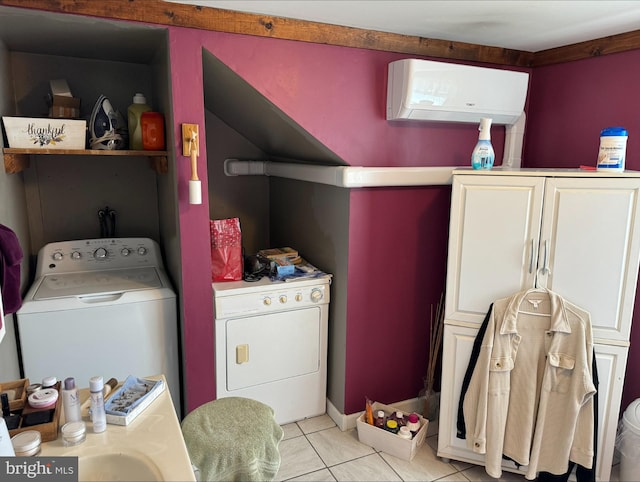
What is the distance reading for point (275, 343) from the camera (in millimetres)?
2477

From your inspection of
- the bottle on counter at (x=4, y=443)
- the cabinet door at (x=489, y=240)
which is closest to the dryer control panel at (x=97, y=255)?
the bottle on counter at (x=4, y=443)

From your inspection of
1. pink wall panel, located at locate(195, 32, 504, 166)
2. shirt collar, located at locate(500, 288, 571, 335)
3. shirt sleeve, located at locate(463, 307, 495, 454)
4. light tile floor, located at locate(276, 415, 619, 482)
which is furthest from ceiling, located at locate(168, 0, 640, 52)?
light tile floor, located at locate(276, 415, 619, 482)

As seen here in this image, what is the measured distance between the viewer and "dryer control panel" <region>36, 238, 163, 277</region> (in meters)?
2.52

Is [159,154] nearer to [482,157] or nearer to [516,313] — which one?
[482,157]

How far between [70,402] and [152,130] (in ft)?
4.81

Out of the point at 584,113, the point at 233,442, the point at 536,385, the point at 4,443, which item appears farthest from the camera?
the point at 584,113

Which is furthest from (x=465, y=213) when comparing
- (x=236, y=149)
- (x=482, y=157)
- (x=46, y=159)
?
(x=46, y=159)

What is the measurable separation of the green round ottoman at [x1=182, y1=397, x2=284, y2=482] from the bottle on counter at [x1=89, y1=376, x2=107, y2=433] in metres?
0.34

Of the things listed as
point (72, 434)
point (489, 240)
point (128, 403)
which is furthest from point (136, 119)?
point (489, 240)

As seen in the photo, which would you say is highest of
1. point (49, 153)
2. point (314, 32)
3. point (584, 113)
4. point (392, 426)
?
point (314, 32)

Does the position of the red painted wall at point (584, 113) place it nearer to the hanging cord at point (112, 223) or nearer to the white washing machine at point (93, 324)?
the white washing machine at point (93, 324)

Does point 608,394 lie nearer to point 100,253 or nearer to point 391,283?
point 391,283

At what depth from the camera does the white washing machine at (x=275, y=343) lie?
2.36 metres

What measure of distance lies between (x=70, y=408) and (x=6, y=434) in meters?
0.21
